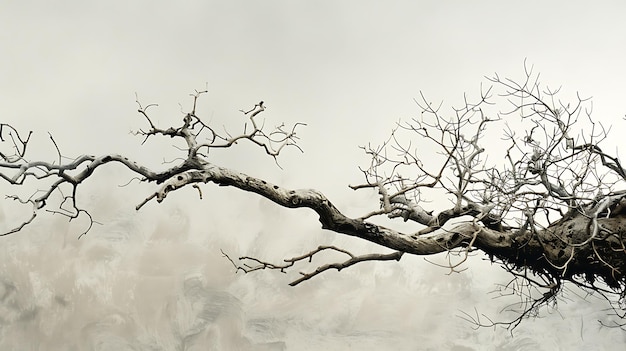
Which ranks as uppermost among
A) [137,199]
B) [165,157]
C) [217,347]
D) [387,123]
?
[387,123]

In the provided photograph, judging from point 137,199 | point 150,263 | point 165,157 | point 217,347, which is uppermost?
point 165,157

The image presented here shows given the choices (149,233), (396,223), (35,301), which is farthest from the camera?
(396,223)

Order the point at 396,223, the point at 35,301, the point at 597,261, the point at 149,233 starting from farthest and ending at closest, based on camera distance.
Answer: the point at 396,223 < the point at 149,233 < the point at 35,301 < the point at 597,261

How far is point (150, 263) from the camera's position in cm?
551

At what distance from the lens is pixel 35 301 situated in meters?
5.24

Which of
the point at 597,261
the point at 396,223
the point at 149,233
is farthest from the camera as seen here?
the point at 396,223

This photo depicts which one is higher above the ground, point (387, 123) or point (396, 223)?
point (387, 123)

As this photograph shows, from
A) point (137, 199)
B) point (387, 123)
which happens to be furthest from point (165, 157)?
point (387, 123)

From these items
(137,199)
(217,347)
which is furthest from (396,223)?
(137,199)

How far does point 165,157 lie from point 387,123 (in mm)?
1970

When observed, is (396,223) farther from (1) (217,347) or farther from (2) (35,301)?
(2) (35,301)

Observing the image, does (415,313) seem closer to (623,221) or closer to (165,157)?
(165,157)

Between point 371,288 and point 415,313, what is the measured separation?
1.37ft

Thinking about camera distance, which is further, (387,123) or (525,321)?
(387,123)
